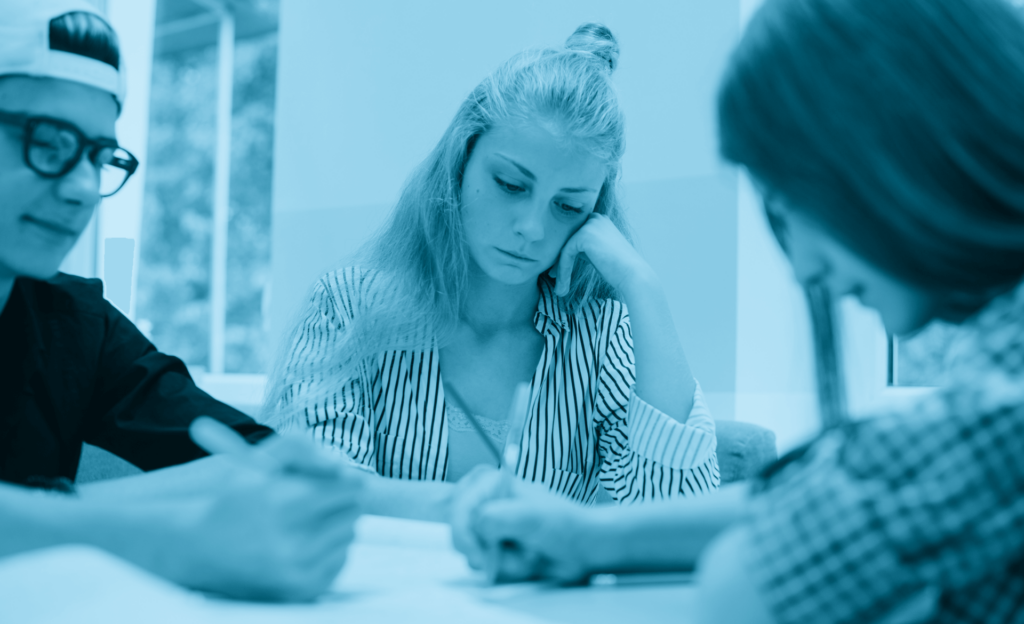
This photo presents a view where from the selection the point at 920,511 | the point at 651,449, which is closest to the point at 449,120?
the point at 651,449

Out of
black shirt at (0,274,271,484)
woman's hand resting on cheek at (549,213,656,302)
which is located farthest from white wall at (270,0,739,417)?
black shirt at (0,274,271,484)

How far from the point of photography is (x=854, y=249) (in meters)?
0.56

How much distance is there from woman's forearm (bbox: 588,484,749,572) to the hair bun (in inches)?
40.9

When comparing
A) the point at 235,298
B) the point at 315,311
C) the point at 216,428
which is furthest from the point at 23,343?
the point at 235,298

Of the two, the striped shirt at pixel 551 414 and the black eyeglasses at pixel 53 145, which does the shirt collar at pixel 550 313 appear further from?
the black eyeglasses at pixel 53 145

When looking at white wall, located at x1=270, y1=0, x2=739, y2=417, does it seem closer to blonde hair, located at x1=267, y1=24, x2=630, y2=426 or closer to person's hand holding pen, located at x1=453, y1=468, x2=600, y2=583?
blonde hair, located at x1=267, y1=24, x2=630, y2=426

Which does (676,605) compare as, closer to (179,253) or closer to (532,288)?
(532,288)

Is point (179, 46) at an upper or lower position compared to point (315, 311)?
upper

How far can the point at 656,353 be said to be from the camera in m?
1.42

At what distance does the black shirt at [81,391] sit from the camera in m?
1.13

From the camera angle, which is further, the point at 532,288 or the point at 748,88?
the point at 532,288

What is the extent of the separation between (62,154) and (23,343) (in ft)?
1.02

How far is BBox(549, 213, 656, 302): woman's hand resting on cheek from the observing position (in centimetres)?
147

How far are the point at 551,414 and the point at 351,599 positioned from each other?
887mm
